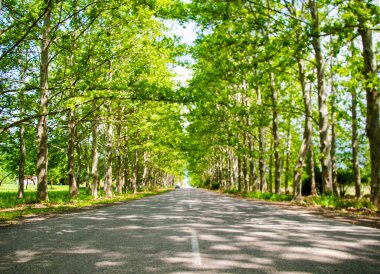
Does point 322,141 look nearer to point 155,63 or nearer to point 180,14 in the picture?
point 180,14

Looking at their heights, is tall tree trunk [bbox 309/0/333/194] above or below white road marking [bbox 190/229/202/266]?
above

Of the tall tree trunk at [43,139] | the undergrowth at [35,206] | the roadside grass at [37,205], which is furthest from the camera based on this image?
the tall tree trunk at [43,139]

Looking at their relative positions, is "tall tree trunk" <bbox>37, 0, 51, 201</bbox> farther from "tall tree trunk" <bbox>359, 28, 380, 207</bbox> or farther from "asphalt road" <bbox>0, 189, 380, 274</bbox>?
"tall tree trunk" <bbox>359, 28, 380, 207</bbox>

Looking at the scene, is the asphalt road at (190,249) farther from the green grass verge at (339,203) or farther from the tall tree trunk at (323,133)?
the tall tree trunk at (323,133)

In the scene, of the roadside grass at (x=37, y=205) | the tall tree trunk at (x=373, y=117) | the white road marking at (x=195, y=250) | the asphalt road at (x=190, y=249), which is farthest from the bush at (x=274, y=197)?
the white road marking at (x=195, y=250)

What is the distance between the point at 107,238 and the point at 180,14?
13088 millimetres

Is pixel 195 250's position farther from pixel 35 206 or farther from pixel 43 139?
pixel 43 139

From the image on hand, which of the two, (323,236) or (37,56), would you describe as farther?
(37,56)

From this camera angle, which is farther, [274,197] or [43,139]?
[274,197]

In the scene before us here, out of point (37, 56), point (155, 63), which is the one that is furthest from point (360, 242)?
point (37, 56)

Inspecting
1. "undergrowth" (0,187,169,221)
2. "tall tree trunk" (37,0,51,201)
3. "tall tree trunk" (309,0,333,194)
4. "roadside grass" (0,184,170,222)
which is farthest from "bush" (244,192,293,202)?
"tall tree trunk" (37,0,51,201)

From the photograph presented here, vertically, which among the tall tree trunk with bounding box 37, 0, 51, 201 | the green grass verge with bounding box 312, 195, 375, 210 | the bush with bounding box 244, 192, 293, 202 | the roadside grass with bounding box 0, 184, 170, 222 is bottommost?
the bush with bounding box 244, 192, 293, 202

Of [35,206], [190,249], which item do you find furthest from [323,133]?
[35,206]

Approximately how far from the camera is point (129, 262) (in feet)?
15.5
